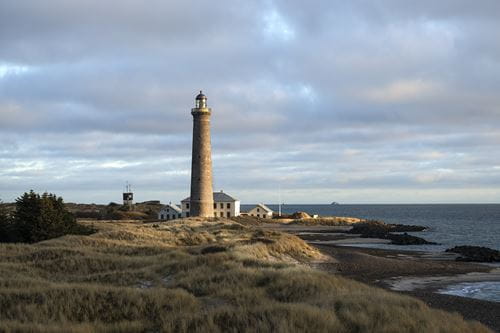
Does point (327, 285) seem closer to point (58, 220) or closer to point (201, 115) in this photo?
point (58, 220)

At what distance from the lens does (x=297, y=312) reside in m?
12.7

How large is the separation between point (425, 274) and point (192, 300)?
22419 millimetres

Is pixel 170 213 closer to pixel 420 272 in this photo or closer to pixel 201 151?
pixel 201 151

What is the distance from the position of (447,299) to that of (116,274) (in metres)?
13.6

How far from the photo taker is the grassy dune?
1233 cm

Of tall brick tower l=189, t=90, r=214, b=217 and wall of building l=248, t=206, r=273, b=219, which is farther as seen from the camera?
wall of building l=248, t=206, r=273, b=219

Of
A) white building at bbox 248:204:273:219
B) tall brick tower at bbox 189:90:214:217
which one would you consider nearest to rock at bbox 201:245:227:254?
tall brick tower at bbox 189:90:214:217

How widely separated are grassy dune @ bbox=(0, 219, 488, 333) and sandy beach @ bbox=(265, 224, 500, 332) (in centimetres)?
482

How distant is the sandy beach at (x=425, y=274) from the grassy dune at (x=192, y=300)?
482cm

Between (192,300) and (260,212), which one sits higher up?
(260,212)

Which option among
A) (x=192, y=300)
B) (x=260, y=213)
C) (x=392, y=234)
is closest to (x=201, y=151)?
(x=392, y=234)

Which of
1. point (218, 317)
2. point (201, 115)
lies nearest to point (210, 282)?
point (218, 317)

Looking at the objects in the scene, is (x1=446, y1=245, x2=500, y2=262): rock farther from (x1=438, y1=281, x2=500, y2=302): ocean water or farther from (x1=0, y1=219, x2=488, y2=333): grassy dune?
(x1=0, y1=219, x2=488, y2=333): grassy dune

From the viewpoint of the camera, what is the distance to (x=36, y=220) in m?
37.7
